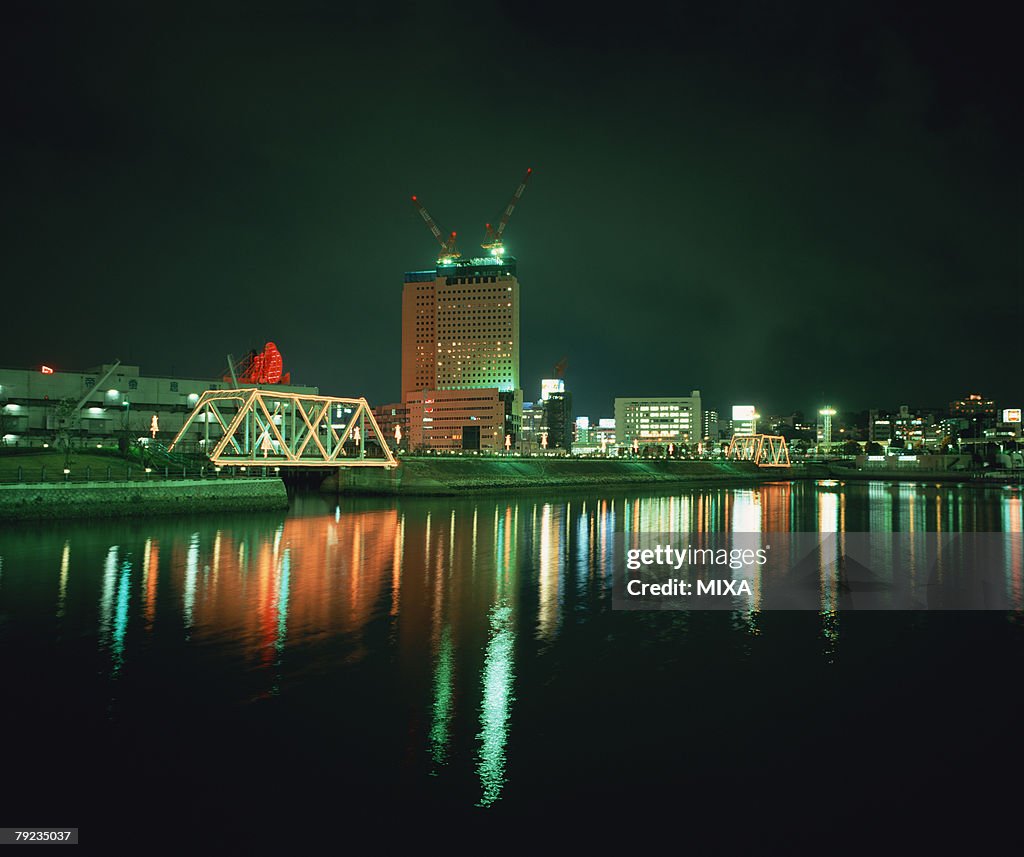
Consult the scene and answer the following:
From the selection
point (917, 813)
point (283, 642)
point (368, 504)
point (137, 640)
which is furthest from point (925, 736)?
point (368, 504)

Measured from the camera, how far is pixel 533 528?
167ft

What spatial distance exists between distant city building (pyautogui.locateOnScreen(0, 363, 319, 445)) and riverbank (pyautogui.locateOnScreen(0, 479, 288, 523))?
42178 millimetres

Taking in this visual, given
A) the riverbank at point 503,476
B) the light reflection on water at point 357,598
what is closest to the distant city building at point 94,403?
the riverbank at point 503,476

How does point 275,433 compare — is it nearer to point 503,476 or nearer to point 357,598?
point 503,476

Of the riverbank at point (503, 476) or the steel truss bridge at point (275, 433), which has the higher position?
the steel truss bridge at point (275, 433)

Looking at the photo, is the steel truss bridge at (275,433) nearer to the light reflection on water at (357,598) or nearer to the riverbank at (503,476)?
the riverbank at (503,476)

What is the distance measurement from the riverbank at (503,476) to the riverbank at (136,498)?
1010 inches

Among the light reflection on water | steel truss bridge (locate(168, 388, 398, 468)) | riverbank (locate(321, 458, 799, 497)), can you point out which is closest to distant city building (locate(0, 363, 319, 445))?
steel truss bridge (locate(168, 388, 398, 468))

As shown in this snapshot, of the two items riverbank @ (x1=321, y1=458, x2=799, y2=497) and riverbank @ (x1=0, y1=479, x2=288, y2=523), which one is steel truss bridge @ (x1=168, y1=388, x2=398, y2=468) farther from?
riverbank @ (x1=0, y1=479, x2=288, y2=523)

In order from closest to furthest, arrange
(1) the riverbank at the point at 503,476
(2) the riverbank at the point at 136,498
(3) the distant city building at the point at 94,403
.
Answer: (2) the riverbank at the point at 136,498 → (1) the riverbank at the point at 503,476 → (3) the distant city building at the point at 94,403

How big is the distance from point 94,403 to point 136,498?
6155 cm

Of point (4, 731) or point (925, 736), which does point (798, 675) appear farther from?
point (4, 731)

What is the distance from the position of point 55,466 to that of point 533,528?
3647 cm

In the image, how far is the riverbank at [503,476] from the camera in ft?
284
